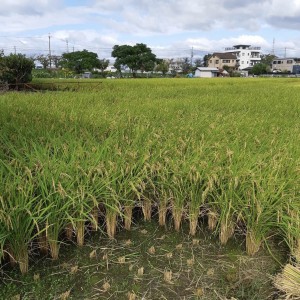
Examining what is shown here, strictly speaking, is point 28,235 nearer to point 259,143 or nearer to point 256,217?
point 256,217

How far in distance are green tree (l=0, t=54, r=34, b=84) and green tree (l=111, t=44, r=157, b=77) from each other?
28.1 m

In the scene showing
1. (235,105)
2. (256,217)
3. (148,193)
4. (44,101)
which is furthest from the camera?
(235,105)

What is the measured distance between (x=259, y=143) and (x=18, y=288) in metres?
2.37

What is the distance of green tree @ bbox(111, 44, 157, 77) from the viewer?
40.3 meters

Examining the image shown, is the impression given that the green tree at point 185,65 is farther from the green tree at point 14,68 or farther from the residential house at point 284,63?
the green tree at point 14,68

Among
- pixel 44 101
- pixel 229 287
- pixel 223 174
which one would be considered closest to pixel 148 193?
pixel 223 174

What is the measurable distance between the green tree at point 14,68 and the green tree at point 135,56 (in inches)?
1106

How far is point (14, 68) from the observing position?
12477 mm

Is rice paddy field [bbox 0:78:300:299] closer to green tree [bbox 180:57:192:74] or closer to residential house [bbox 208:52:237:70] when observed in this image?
green tree [bbox 180:57:192:74]

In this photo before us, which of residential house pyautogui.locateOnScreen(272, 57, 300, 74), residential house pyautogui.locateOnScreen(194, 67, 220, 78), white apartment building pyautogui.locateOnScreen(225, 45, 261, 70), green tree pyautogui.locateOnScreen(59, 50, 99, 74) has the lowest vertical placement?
residential house pyautogui.locateOnScreen(194, 67, 220, 78)

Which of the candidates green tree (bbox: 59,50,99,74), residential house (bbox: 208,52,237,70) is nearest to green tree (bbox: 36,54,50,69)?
green tree (bbox: 59,50,99,74)

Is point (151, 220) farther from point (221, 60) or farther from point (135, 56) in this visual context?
point (221, 60)

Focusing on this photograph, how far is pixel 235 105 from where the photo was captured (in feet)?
21.4

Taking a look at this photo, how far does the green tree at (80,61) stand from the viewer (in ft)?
137
